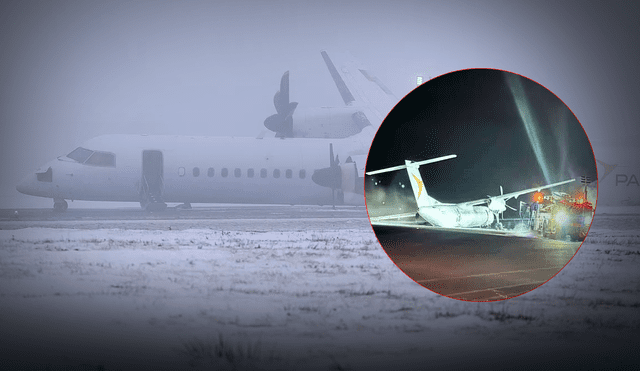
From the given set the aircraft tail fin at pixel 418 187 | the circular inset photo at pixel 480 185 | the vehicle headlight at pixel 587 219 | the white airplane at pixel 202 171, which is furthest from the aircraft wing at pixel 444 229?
the white airplane at pixel 202 171

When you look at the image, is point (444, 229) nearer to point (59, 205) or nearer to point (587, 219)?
point (587, 219)

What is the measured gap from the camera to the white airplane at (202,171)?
25.1 metres

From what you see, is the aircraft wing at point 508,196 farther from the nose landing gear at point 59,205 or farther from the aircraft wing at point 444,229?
the nose landing gear at point 59,205

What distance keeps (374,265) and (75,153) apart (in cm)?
2048

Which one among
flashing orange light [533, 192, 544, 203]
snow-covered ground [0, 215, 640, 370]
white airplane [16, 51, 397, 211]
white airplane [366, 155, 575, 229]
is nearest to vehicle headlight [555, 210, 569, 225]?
flashing orange light [533, 192, 544, 203]

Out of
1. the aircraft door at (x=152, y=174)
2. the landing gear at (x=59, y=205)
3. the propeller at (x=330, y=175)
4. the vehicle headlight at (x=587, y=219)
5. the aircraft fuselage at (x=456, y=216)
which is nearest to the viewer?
the vehicle headlight at (x=587, y=219)

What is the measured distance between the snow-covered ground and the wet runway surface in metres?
1.47

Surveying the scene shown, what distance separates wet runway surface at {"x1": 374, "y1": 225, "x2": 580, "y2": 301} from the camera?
319cm

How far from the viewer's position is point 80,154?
25.4 meters

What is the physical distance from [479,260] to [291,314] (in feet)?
10.9

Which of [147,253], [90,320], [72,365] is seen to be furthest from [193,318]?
[147,253]

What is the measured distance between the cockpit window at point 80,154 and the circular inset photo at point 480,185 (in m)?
24.6

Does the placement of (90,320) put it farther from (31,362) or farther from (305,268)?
(305,268)

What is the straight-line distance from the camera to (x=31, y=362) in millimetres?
4680
